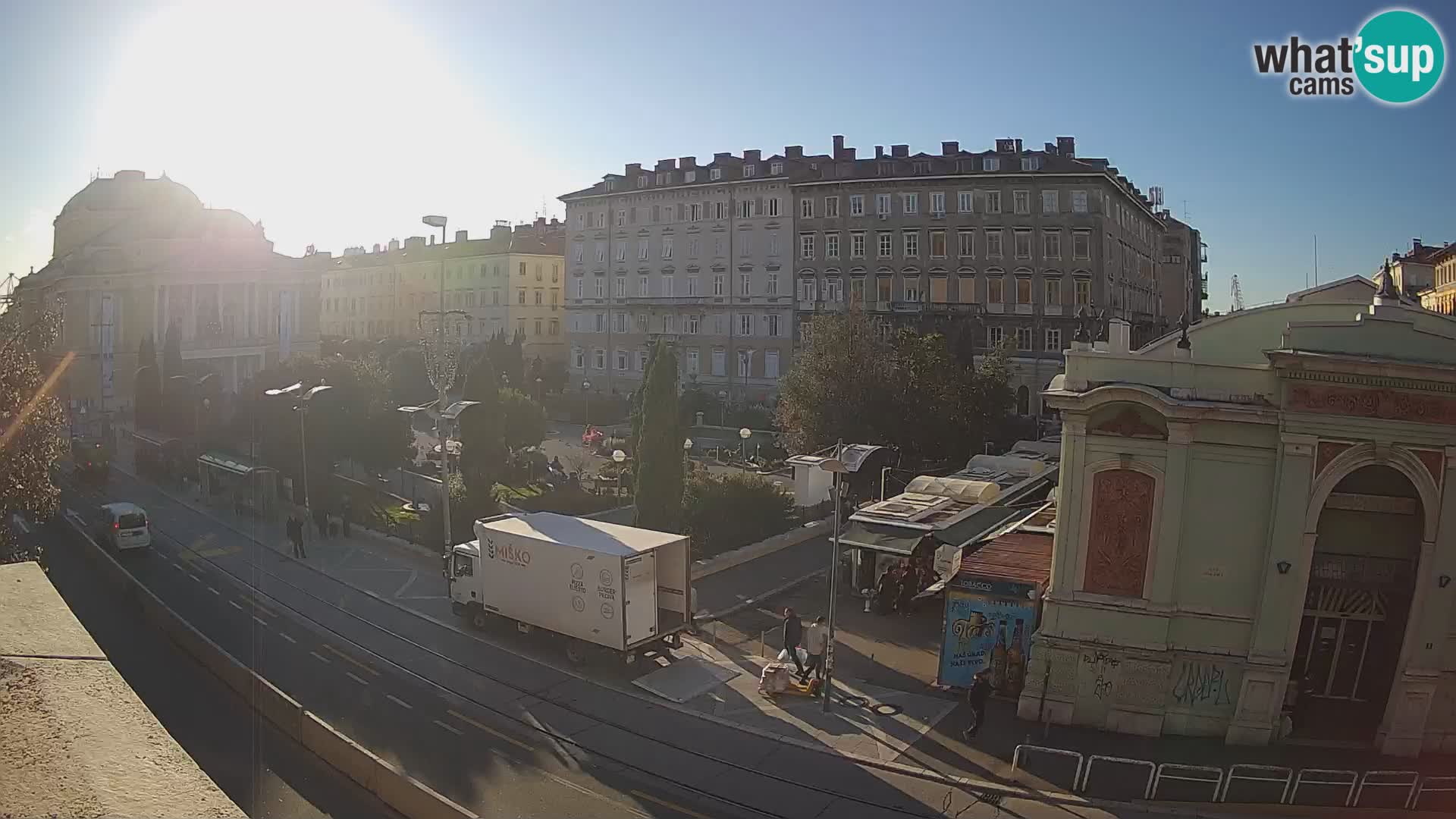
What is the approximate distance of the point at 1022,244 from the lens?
61.7 meters

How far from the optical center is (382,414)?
42875 millimetres

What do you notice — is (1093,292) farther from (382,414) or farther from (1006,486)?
(382,414)

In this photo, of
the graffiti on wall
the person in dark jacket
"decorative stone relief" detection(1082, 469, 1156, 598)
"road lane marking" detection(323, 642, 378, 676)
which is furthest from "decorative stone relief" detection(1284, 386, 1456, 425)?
"road lane marking" detection(323, 642, 378, 676)

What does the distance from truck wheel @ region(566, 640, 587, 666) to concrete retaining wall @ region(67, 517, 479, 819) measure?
504 centimetres

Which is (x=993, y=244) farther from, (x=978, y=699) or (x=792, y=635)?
(x=978, y=699)

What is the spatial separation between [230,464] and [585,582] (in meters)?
27.2

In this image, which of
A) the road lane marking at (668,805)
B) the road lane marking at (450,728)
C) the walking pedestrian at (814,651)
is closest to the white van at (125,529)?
the road lane marking at (450,728)

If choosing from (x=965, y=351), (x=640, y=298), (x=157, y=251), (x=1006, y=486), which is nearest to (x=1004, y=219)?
(x=965, y=351)

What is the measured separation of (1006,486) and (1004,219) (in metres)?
34.0

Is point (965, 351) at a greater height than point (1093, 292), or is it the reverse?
point (1093, 292)

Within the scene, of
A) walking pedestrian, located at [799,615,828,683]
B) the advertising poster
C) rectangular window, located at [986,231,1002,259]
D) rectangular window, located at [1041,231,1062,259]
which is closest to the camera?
the advertising poster

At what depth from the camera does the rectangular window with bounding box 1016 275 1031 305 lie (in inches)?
2434

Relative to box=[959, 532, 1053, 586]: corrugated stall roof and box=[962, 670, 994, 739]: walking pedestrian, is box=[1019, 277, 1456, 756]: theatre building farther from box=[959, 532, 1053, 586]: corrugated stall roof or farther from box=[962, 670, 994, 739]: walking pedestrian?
box=[959, 532, 1053, 586]: corrugated stall roof

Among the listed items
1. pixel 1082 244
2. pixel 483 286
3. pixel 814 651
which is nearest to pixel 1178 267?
pixel 1082 244
